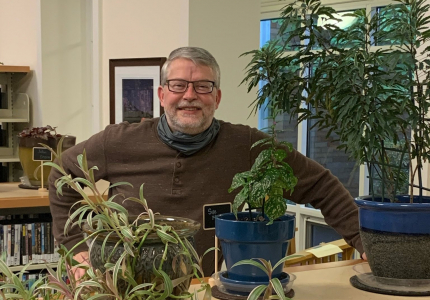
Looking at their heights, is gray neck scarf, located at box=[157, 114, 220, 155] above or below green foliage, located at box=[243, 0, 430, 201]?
below

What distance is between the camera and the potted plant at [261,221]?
4.07 feet

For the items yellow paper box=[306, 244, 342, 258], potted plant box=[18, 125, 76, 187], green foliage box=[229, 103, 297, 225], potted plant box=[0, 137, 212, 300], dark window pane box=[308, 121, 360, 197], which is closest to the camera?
potted plant box=[0, 137, 212, 300]

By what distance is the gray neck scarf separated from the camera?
225 cm

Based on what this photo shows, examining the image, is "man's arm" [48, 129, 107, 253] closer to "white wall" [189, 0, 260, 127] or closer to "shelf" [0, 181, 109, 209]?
"shelf" [0, 181, 109, 209]

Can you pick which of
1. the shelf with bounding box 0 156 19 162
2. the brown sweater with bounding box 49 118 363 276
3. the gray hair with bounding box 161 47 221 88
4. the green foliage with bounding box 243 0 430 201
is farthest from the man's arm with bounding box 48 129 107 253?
the shelf with bounding box 0 156 19 162

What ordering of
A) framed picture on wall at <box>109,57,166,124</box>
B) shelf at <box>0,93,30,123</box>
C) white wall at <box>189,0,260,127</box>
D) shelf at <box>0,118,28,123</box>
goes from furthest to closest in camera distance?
shelf at <box>0,93,30,123</box>
shelf at <box>0,118,28,123</box>
framed picture on wall at <box>109,57,166,124</box>
white wall at <box>189,0,260,127</box>

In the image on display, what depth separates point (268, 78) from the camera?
1.70 metres

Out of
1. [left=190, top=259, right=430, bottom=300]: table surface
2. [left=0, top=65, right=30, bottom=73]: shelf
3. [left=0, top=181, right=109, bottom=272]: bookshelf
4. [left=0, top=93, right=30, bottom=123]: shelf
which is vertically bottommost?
[left=0, top=181, right=109, bottom=272]: bookshelf

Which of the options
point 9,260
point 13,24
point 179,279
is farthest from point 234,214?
point 13,24

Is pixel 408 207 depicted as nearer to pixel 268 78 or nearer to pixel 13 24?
pixel 268 78

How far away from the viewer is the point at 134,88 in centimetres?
427

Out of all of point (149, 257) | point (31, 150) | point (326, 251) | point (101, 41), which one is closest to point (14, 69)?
point (101, 41)

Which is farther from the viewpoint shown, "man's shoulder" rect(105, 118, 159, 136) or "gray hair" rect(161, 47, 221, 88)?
"man's shoulder" rect(105, 118, 159, 136)

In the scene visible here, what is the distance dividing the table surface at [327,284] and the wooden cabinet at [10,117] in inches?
166
